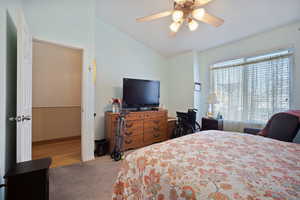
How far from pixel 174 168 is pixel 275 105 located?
118 inches

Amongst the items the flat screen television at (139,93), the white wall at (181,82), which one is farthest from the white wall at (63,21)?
the white wall at (181,82)

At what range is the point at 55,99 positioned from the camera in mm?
3732

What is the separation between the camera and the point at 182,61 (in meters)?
4.18

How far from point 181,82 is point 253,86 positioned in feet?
5.79

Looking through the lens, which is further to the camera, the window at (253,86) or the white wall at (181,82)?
the white wall at (181,82)

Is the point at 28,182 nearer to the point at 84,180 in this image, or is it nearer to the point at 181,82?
the point at 84,180

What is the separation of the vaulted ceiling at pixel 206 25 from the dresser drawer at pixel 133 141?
251cm

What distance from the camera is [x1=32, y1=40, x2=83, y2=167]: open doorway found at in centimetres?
343

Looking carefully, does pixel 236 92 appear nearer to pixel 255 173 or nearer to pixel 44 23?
pixel 255 173

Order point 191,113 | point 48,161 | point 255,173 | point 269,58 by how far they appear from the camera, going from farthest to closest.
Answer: point 191,113 < point 269,58 < point 48,161 < point 255,173

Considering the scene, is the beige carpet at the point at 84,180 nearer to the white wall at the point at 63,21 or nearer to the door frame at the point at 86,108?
the door frame at the point at 86,108

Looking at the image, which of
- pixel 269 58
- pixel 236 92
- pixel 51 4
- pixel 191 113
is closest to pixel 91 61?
pixel 51 4

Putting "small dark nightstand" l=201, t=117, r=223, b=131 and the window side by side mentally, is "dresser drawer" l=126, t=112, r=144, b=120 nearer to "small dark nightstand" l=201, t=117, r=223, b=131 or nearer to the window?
"small dark nightstand" l=201, t=117, r=223, b=131

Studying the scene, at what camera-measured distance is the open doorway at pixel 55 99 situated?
3.43 metres
